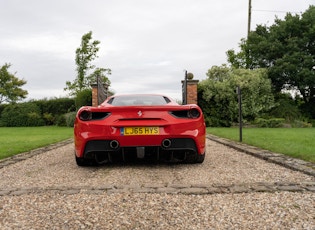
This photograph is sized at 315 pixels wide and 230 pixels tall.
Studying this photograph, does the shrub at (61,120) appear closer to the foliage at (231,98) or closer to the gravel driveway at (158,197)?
the foliage at (231,98)

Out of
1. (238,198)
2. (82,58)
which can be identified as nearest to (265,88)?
(82,58)

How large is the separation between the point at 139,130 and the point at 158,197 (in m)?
1.35

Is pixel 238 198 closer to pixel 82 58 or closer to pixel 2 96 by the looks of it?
pixel 82 58

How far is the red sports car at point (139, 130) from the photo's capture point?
13.2 feet

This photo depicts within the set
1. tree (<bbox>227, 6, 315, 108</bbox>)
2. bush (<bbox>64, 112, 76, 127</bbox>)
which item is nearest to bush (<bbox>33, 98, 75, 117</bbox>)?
bush (<bbox>64, 112, 76, 127</bbox>)

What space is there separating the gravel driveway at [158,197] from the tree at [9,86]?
2958 cm

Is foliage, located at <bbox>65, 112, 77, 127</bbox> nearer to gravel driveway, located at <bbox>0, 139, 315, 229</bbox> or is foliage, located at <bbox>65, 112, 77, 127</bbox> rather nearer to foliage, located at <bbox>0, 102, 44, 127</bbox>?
foliage, located at <bbox>0, 102, 44, 127</bbox>

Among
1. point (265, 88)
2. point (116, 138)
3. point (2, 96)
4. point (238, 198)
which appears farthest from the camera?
point (2, 96)

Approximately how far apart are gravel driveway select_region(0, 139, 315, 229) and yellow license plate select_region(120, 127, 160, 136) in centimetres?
50

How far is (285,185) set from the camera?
10.6ft

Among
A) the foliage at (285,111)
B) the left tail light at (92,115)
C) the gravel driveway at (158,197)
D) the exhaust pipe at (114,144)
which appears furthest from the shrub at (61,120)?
the exhaust pipe at (114,144)

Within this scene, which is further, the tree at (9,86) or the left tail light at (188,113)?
the tree at (9,86)

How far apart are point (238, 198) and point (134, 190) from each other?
99 cm

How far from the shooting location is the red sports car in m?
4.04
